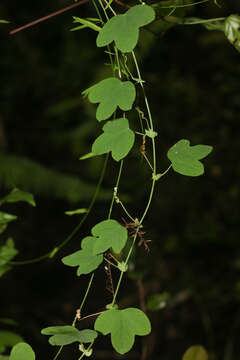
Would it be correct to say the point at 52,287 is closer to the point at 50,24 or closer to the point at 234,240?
the point at 234,240

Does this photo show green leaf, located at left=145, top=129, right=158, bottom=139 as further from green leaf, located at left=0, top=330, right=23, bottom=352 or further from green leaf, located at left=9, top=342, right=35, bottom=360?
green leaf, located at left=0, top=330, right=23, bottom=352

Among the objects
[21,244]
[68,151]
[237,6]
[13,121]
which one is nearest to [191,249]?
[21,244]

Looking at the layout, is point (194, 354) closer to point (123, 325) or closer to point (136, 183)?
point (123, 325)

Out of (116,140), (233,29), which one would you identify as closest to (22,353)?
(116,140)

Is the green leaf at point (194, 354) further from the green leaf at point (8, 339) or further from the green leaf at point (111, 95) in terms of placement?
the green leaf at point (111, 95)

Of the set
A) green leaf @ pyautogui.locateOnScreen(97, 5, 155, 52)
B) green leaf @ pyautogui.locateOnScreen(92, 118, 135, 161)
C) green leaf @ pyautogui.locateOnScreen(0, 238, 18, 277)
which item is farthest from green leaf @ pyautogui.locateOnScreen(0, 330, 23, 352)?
green leaf @ pyautogui.locateOnScreen(97, 5, 155, 52)

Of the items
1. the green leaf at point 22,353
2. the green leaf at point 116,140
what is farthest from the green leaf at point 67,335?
the green leaf at point 116,140

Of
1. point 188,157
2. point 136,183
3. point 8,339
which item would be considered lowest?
point 136,183
